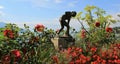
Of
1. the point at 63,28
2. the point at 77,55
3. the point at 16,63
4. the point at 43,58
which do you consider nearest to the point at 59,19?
the point at 63,28

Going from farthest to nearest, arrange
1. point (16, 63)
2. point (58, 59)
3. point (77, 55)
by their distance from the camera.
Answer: point (77, 55)
point (58, 59)
point (16, 63)

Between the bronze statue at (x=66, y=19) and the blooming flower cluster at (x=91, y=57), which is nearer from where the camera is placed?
the blooming flower cluster at (x=91, y=57)

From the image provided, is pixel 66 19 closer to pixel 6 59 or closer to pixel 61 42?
pixel 61 42

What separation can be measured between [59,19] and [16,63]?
1175cm

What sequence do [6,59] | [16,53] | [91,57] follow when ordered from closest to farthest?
[16,53] → [6,59] → [91,57]

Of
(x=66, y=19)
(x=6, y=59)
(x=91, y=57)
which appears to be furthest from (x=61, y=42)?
(x=6, y=59)

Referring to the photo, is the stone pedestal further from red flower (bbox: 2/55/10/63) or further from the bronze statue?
red flower (bbox: 2/55/10/63)

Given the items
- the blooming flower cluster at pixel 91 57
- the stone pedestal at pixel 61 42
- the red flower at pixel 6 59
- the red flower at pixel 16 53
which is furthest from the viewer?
the stone pedestal at pixel 61 42

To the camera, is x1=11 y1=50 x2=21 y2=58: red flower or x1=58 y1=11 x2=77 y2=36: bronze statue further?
x1=58 y1=11 x2=77 y2=36: bronze statue

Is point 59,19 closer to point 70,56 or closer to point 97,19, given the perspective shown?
point 70,56

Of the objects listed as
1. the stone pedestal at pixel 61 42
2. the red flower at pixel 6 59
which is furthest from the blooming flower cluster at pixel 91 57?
the stone pedestal at pixel 61 42

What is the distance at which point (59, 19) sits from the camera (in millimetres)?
19828

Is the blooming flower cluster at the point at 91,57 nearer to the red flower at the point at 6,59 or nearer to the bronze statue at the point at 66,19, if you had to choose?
the red flower at the point at 6,59

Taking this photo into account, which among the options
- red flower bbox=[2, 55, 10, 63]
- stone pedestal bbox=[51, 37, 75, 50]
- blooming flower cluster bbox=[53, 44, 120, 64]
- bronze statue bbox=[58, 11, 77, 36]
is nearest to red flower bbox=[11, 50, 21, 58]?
red flower bbox=[2, 55, 10, 63]
